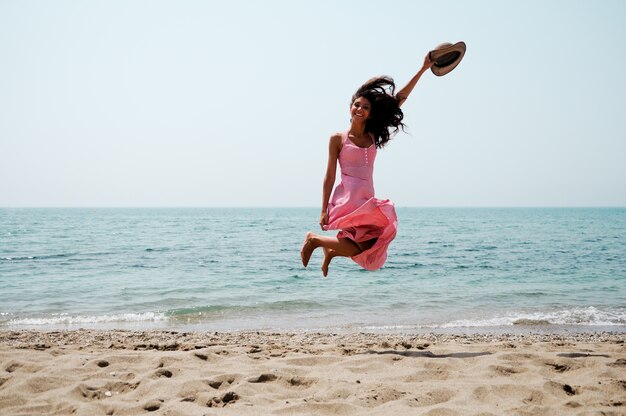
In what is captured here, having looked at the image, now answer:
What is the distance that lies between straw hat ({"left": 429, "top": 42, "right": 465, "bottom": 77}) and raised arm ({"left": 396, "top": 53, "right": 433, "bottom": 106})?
55 millimetres

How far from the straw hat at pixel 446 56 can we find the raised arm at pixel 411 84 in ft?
0.18

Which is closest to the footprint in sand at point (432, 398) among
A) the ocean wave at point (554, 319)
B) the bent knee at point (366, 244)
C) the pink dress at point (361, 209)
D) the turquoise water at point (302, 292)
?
the pink dress at point (361, 209)

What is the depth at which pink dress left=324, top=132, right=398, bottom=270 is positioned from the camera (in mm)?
5188

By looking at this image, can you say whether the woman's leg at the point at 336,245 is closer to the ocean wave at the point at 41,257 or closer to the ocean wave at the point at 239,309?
the ocean wave at the point at 239,309

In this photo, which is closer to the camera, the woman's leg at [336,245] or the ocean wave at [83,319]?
the woman's leg at [336,245]

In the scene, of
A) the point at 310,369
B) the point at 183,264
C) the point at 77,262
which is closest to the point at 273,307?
the point at 310,369

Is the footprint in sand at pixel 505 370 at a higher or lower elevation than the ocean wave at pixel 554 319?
higher

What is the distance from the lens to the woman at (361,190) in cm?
520

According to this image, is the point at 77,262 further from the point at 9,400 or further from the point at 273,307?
the point at 9,400

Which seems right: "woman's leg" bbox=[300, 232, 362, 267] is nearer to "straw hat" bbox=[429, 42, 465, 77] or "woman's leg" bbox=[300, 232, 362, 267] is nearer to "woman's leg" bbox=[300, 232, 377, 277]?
"woman's leg" bbox=[300, 232, 377, 277]

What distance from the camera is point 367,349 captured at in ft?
19.5

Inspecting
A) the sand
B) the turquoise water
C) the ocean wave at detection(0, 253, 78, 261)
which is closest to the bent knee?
the sand

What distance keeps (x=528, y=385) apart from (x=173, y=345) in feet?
13.5

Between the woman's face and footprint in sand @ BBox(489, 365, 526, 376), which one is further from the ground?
the woman's face
